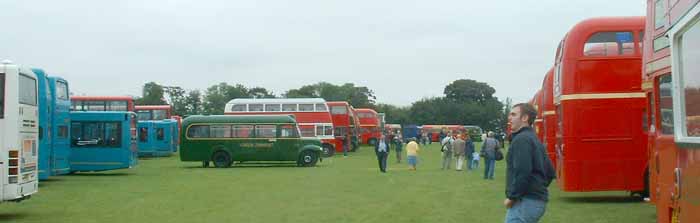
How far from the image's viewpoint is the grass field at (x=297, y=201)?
15734mm

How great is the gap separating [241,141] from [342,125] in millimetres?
22372

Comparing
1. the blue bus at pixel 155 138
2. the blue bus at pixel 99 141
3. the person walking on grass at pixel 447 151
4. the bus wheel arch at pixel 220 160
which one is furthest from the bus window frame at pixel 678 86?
the blue bus at pixel 155 138

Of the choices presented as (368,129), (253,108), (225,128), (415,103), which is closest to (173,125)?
(253,108)

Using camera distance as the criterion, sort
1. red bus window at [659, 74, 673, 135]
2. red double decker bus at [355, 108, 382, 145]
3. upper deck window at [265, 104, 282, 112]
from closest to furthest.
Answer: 1. red bus window at [659, 74, 673, 135]
2. upper deck window at [265, 104, 282, 112]
3. red double decker bus at [355, 108, 382, 145]

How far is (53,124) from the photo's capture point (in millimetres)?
26141

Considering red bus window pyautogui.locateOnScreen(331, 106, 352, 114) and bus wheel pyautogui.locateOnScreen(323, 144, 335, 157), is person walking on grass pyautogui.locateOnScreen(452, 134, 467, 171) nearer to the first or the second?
bus wheel pyautogui.locateOnScreen(323, 144, 335, 157)

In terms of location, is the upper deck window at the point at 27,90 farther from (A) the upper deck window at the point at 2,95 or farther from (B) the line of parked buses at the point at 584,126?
(A) the upper deck window at the point at 2,95

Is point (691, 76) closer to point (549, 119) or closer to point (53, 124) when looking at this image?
point (549, 119)

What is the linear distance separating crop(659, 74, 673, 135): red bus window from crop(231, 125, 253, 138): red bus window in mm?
29489

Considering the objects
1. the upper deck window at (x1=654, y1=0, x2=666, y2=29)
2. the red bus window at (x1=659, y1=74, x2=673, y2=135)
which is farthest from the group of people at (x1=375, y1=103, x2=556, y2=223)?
the upper deck window at (x1=654, y1=0, x2=666, y2=29)

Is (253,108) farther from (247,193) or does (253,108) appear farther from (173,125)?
(247,193)

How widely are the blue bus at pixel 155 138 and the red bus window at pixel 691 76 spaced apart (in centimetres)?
4933

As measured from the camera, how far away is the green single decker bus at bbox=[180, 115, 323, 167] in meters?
37.5

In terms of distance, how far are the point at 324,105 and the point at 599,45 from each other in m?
37.9
